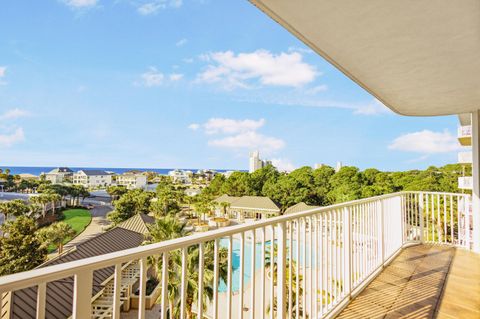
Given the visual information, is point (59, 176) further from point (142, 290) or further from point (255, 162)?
point (142, 290)

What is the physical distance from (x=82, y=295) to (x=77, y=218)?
49.2m

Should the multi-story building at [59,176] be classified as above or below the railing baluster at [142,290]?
below

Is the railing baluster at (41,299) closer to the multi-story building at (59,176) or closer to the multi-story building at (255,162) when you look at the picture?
the multi-story building at (255,162)

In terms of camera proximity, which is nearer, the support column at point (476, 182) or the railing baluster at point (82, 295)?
the railing baluster at point (82, 295)

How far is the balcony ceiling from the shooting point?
1959 mm

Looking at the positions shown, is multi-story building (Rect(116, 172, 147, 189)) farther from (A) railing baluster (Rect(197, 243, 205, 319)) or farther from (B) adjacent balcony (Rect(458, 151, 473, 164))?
(A) railing baluster (Rect(197, 243, 205, 319))

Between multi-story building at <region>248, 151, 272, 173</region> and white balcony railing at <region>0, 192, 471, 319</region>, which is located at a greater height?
multi-story building at <region>248, 151, 272, 173</region>

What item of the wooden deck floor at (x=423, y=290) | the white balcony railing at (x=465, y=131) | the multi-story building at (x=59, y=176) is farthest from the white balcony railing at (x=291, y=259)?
the multi-story building at (x=59, y=176)

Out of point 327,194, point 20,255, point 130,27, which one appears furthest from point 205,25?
point 20,255

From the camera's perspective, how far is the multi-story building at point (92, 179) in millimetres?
77713

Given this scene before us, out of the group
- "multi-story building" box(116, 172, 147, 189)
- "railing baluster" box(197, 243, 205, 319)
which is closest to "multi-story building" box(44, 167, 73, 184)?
"multi-story building" box(116, 172, 147, 189)

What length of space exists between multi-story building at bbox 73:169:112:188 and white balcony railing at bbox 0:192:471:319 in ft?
274

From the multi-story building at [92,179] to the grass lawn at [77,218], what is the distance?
31.5 metres

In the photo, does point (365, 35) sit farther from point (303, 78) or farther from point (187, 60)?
point (187, 60)
